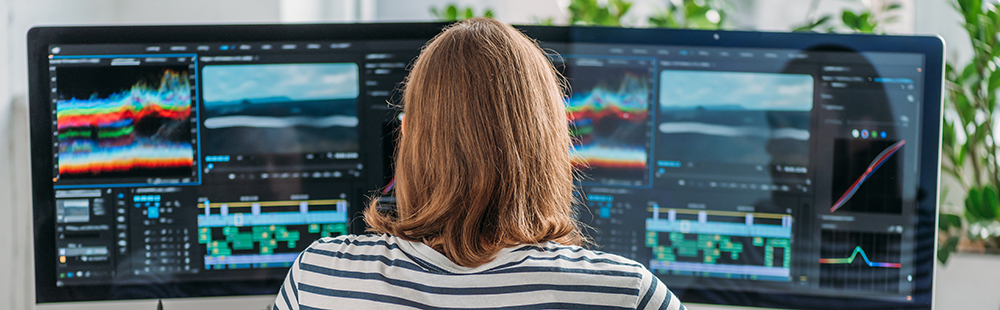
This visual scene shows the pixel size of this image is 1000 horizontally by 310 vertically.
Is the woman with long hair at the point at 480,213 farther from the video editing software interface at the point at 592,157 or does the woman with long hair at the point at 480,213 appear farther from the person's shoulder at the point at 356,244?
the video editing software interface at the point at 592,157

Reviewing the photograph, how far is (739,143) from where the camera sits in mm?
1000

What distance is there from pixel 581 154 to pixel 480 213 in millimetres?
367

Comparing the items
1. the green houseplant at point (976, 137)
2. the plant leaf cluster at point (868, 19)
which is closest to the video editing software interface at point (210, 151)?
the plant leaf cluster at point (868, 19)

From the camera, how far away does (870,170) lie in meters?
0.99

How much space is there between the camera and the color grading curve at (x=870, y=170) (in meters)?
0.98

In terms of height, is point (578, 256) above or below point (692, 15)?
below

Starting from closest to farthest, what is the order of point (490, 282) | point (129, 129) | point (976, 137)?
1. point (490, 282)
2. point (129, 129)
3. point (976, 137)

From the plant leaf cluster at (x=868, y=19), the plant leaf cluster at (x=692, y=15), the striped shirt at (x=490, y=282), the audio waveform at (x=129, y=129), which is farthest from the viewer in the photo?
the plant leaf cluster at (x=692, y=15)

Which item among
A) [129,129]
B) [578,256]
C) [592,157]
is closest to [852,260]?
[592,157]

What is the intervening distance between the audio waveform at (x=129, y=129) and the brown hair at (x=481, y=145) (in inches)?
19.0

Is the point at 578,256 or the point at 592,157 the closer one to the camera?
the point at 578,256

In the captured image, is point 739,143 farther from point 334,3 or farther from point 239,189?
point 334,3

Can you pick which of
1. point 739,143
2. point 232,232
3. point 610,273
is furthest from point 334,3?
point 610,273

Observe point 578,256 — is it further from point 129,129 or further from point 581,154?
point 129,129
